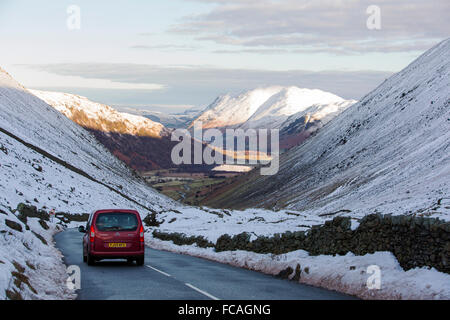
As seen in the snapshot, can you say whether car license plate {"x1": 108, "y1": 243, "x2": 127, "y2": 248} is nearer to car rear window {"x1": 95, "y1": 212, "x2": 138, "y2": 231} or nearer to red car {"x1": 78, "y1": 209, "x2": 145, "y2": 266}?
red car {"x1": 78, "y1": 209, "x2": 145, "y2": 266}

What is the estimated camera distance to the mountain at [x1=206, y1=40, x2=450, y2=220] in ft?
221

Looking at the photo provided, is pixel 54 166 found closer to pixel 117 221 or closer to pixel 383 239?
pixel 117 221

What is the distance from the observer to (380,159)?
98000mm

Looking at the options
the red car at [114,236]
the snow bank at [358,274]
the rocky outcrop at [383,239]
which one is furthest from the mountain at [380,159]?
the red car at [114,236]

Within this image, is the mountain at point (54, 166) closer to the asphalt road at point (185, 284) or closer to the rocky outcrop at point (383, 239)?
the asphalt road at point (185, 284)

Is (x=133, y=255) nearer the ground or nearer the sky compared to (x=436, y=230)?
nearer the ground

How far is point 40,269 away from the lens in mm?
18469

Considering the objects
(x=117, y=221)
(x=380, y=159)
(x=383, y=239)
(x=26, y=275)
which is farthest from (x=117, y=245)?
(x=380, y=159)

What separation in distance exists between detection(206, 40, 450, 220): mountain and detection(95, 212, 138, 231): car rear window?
27853 mm

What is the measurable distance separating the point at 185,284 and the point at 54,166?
97.8 metres
